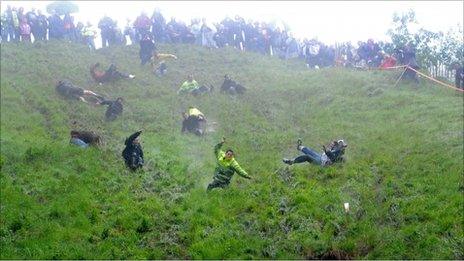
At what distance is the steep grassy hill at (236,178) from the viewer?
15.3 m

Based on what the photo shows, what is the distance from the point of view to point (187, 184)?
2005cm

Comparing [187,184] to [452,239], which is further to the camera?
[187,184]

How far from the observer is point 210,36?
149 ft

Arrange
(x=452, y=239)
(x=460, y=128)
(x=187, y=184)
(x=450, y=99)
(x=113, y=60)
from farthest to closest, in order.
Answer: (x=113, y=60), (x=450, y=99), (x=460, y=128), (x=187, y=184), (x=452, y=239)

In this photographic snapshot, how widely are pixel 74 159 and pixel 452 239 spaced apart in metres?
13.6

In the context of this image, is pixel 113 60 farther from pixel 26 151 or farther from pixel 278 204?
pixel 278 204

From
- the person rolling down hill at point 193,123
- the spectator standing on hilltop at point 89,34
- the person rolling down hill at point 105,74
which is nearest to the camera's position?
the person rolling down hill at point 193,123

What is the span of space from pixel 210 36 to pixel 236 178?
26.3 meters

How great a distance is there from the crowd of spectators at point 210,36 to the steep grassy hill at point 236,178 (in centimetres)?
597

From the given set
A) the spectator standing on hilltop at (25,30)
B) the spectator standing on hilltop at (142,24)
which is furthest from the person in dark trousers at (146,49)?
the spectator standing on hilltop at (25,30)

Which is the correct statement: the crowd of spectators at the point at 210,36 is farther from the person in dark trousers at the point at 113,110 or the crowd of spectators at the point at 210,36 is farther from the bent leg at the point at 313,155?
the bent leg at the point at 313,155

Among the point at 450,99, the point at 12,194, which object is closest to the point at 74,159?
the point at 12,194

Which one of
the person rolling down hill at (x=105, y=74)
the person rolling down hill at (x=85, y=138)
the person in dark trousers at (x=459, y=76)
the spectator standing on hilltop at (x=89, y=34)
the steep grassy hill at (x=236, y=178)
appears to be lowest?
the steep grassy hill at (x=236, y=178)

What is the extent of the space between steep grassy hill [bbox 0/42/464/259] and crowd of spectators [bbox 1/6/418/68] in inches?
235
